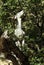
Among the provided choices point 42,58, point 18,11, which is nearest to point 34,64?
point 42,58

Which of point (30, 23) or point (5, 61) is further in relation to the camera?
point (30, 23)

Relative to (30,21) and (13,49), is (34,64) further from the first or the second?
(30,21)

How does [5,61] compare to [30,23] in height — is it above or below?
below

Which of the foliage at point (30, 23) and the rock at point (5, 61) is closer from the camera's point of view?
the rock at point (5, 61)

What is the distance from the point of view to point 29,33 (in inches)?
417

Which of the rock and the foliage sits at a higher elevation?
the foliage

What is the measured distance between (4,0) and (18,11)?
0.78 metres

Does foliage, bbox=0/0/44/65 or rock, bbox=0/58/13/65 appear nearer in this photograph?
rock, bbox=0/58/13/65

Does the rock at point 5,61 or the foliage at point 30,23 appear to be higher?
the foliage at point 30,23

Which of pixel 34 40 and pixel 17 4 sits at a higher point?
pixel 17 4

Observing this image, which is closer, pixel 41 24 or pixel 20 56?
pixel 20 56

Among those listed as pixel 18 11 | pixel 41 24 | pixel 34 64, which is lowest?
pixel 34 64

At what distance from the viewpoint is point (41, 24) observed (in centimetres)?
1127

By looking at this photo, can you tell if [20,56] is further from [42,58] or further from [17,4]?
[17,4]
